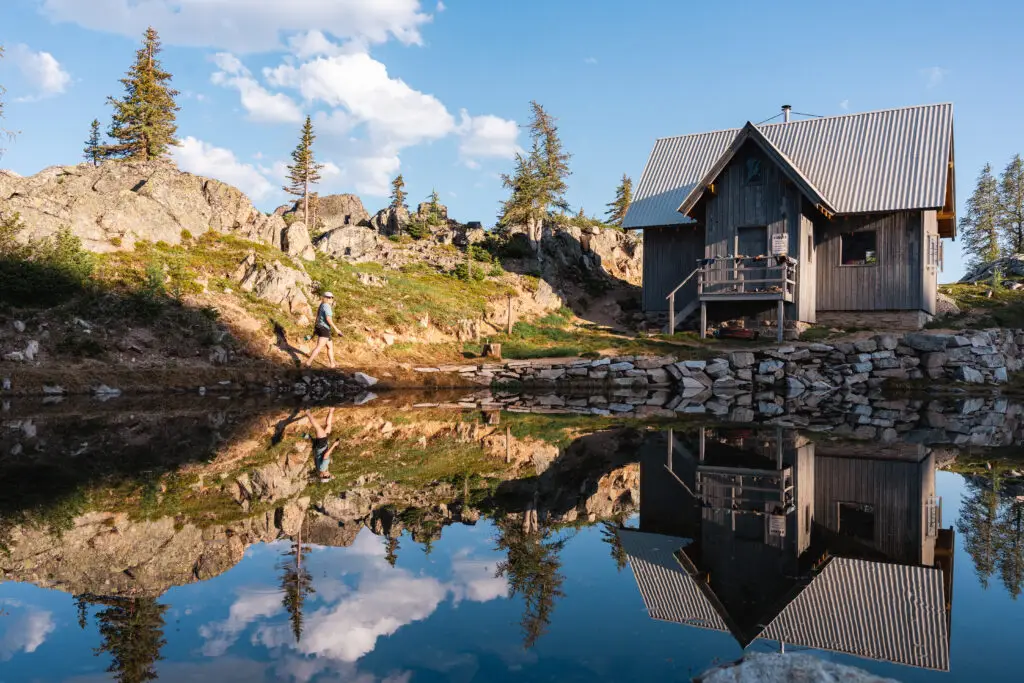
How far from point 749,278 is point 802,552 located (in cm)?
2189

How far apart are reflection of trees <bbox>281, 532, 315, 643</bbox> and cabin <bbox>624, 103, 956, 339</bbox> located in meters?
21.0

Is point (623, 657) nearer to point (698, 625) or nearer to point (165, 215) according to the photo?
point (698, 625)

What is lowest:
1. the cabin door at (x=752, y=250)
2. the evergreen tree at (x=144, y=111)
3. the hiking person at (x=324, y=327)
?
the hiking person at (x=324, y=327)

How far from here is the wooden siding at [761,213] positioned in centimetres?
2469

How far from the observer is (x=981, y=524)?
613 cm

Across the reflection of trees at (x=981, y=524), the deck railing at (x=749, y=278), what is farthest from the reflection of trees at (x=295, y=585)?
the deck railing at (x=749, y=278)

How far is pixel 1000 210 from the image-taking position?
5688 cm

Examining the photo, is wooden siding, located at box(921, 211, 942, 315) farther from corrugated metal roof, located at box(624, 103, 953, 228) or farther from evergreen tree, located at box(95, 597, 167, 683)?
evergreen tree, located at box(95, 597, 167, 683)

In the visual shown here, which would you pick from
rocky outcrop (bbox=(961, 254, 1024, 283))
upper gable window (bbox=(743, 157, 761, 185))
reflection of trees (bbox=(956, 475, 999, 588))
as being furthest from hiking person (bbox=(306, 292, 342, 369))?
rocky outcrop (bbox=(961, 254, 1024, 283))

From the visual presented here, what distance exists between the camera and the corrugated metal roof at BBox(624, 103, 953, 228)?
24484 mm

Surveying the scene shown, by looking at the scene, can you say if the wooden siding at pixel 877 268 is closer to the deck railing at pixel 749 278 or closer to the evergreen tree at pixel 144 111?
the deck railing at pixel 749 278

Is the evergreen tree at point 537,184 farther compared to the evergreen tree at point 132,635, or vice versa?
the evergreen tree at point 537,184

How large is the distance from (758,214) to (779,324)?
190 inches

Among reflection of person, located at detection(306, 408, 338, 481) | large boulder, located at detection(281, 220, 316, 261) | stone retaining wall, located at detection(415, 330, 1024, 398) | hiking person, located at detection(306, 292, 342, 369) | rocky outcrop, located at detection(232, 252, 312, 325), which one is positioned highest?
large boulder, located at detection(281, 220, 316, 261)
